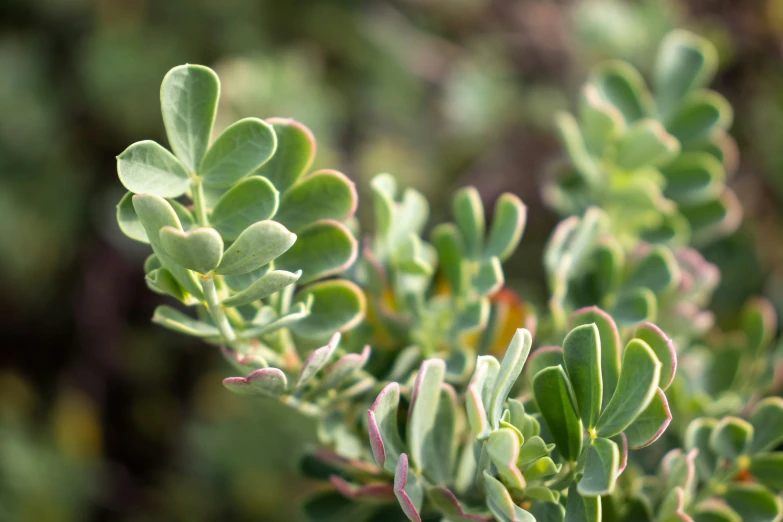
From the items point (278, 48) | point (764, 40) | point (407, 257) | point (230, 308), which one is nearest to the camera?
point (230, 308)

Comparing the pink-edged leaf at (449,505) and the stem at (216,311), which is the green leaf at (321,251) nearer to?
the stem at (216,311)

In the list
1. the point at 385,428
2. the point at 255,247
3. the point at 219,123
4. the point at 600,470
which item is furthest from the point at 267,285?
the point at 219,123

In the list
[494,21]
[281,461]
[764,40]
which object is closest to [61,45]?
[494,21]

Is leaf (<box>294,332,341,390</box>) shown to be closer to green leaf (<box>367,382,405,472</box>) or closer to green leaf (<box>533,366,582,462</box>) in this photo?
green leaf (<box>367,382,405,472</box>)

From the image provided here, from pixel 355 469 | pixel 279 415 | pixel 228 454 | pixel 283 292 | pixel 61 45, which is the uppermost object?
pixel 283 292

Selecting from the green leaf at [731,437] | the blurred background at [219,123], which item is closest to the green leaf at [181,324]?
the green leaf at [731,437]

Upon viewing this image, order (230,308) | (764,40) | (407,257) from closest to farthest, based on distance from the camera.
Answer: (230,308) < (407,257) < (764,40)

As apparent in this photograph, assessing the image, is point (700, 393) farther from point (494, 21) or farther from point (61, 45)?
point (61, 45)

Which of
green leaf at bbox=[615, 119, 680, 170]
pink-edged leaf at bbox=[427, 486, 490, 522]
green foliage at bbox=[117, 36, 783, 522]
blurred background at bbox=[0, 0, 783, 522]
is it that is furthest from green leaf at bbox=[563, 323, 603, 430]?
blurred background at bbox=[0, 0, 783, 522]
